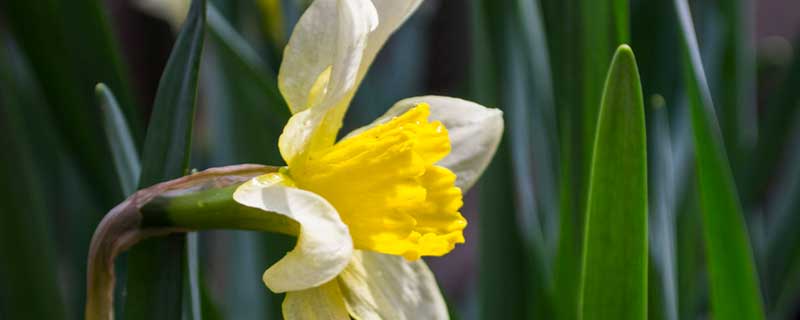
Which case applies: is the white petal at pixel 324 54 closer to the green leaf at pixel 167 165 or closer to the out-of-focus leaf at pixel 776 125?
the green leaf at pixel 167 165

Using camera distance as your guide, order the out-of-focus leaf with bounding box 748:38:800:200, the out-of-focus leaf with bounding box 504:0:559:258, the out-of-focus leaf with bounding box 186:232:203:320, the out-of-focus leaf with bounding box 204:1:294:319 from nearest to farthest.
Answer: the out-of-focus leaf with bounding box 186:232:203:320
the out-of-focus leaf with bounding box 504:0:559:258
the out-of-focus leaf with bounding box 204:1:294:319
the out-of-focus leaf with bounding box 748:38:800:200

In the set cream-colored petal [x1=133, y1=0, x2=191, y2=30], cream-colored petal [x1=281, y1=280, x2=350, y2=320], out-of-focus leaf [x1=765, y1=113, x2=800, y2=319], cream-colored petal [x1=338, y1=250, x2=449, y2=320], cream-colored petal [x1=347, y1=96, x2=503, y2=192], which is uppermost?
cream-colored petal [x1=347, y1=96, x2=503, y2=192]

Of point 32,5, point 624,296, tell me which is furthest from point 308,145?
point 32,5

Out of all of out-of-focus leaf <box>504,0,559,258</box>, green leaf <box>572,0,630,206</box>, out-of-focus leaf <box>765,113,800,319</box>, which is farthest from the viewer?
out-of-focus leaf <box>765,113,800,319</box>

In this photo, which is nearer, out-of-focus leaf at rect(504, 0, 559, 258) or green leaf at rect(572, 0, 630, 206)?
green leaf at rect(572, 0, 630, 206)

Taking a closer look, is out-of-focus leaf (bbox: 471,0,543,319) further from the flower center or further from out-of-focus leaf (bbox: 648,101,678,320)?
the flower center

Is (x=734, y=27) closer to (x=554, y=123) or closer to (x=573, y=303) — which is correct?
(x=554, y=123)

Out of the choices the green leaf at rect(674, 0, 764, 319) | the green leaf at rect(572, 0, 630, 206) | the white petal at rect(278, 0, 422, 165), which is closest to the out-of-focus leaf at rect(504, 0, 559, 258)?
the green leaf at rect(572, 0, 630, 206)
